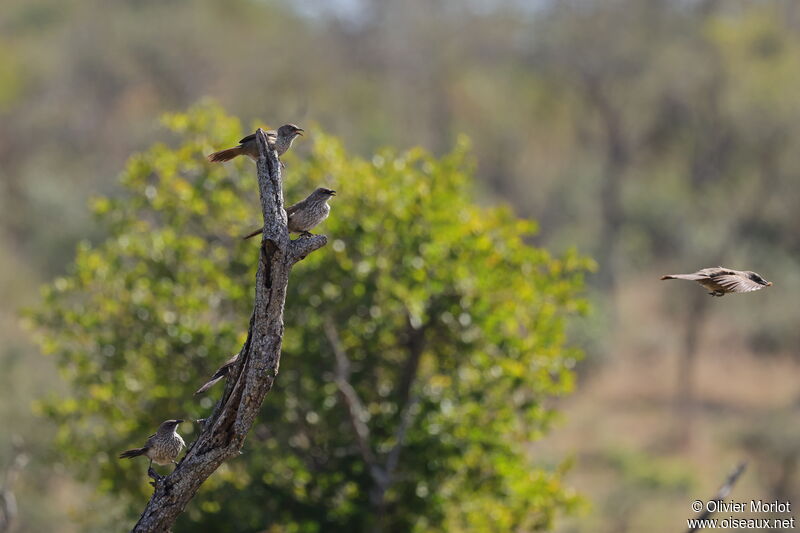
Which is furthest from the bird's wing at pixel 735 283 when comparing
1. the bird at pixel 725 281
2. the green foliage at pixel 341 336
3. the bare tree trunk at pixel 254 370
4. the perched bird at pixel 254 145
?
the green foliage at pixel 341 336

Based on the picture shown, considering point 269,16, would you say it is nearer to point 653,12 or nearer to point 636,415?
point 653,12

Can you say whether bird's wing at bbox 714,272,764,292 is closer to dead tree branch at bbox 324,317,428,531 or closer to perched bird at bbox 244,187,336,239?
perched bird at bbox 244,187,336,239

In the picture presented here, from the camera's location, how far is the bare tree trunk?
11.7 ft

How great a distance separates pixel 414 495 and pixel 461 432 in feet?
1.73

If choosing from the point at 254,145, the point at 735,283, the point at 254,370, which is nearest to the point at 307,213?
the point at 254,145

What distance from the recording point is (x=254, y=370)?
3605 millimetres

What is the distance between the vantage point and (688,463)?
60.0 ft

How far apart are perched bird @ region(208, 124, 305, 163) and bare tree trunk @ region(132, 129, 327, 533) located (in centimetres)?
17

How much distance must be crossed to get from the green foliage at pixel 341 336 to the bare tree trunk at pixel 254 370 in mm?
3170

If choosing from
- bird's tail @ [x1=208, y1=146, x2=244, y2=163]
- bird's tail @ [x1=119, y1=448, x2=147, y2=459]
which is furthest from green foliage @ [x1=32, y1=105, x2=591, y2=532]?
bird's tail @ [x1=208, y1=146, x2=244, y2=163]

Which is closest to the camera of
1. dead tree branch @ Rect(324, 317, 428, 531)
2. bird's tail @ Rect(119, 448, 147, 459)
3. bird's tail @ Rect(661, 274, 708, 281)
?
bird's tail @ Rect(661, 274, 708, 281)

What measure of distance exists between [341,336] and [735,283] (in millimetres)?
3955

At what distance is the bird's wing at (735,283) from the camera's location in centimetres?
360

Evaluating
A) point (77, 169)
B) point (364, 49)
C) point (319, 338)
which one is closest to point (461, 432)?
point (319, 338)
